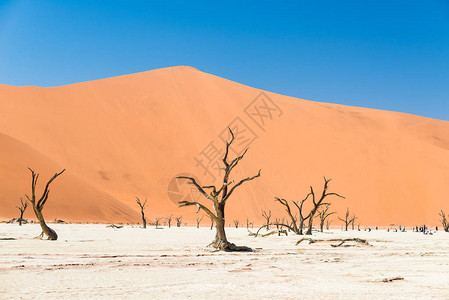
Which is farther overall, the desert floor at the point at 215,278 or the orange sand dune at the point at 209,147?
the orange sand dune at the point at 209,147

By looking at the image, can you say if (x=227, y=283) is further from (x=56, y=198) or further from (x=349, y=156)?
(x=349, y=156)

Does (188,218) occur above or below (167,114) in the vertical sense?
below

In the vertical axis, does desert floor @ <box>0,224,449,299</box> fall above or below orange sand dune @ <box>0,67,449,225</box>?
below

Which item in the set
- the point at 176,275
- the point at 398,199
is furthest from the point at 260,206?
the point at 176,275

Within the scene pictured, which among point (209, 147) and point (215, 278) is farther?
point (209, 147)

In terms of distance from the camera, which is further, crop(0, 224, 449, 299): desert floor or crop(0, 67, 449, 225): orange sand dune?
crop(0, 67, 449, 225): orange sand dune

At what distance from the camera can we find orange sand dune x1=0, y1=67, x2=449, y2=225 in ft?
236

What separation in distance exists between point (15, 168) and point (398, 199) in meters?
57.8

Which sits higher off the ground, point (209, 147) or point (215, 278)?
point (209, 147)

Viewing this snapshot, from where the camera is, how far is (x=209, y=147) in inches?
3278

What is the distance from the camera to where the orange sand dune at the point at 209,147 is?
236 ft

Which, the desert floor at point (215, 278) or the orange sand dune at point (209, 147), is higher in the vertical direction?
the orange sand dune at point (209, 147)

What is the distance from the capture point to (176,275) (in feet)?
27.3

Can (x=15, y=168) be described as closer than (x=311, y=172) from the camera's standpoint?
Yes
